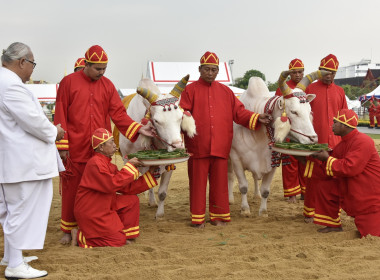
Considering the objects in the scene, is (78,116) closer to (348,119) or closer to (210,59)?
(210,59)

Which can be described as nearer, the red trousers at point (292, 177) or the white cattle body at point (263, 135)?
the white cattle body at point (263, 135)

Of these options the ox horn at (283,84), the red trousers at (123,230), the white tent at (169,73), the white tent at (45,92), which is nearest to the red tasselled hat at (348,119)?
the ox horn at (283,84)

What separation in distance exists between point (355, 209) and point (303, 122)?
1.27 m

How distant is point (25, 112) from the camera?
3857 mm

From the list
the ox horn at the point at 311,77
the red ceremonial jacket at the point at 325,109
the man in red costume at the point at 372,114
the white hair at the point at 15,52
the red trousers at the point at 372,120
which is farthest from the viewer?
the red trousers at the point at 372,120

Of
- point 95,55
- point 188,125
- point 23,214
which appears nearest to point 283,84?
point 188,125

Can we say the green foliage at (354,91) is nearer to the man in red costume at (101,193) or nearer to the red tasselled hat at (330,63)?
the red tasselled hat at (330,63)

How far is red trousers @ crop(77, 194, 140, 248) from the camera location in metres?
4.91

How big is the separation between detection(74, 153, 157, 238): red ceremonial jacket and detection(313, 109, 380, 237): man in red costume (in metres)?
2.28

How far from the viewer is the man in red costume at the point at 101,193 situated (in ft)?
15.8

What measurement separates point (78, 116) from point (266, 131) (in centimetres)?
263

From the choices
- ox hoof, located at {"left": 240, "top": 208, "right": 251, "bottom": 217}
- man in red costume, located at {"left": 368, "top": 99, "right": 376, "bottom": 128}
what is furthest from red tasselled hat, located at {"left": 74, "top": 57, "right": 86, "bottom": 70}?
man in red costume, located at {"left": 368, "top": 99, "right": 376, "bottom": 128}

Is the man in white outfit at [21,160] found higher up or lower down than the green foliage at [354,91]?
higher up

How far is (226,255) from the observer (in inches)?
179
